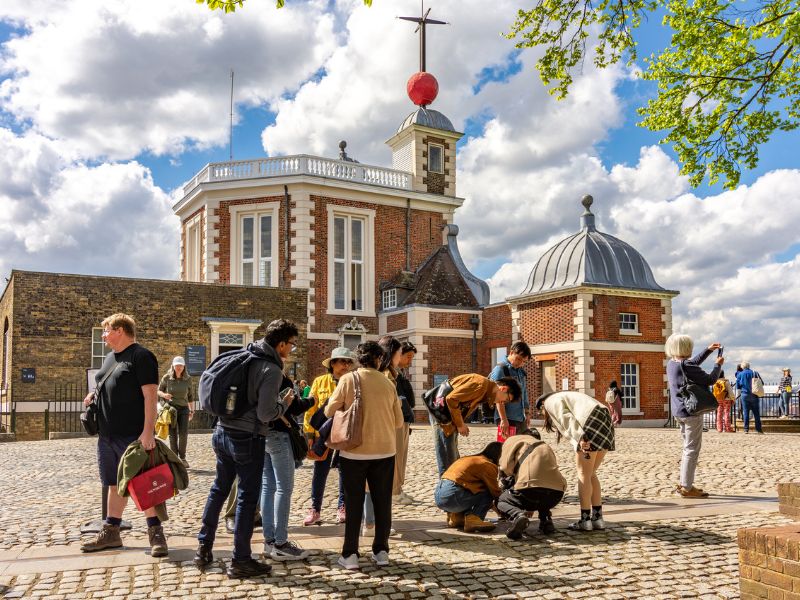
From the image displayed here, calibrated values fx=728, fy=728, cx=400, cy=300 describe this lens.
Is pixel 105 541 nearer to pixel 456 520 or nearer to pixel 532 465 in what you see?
pixel 456 520

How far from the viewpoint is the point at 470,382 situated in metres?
7.14

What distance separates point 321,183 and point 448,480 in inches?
889

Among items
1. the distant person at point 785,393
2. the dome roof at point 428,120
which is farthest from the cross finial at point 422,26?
the distant person at point 785,393

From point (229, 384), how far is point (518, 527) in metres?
2.92

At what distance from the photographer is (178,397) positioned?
1168 centimetres

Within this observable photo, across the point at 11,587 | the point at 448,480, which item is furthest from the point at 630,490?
the point at 11,587

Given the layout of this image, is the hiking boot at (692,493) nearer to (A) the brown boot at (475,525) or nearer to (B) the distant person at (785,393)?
(A) the brown boot at (475,525)

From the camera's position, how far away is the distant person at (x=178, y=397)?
37.8ft

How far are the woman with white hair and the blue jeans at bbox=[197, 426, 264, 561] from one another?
5.32 meters

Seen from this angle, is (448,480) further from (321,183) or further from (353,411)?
(321,183)

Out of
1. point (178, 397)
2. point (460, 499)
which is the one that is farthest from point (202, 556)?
point (178, 397)

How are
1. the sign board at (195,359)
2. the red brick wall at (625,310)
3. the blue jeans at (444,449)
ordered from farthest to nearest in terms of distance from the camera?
the red brick wall at (625,310) < the sign board at (195,359) < the blue jeans at (444,449)

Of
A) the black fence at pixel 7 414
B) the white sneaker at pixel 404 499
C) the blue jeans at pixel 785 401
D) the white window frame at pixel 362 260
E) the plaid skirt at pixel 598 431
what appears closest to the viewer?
the plaid skirt at pixel 598 431

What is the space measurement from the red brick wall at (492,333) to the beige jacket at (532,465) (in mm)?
19945
